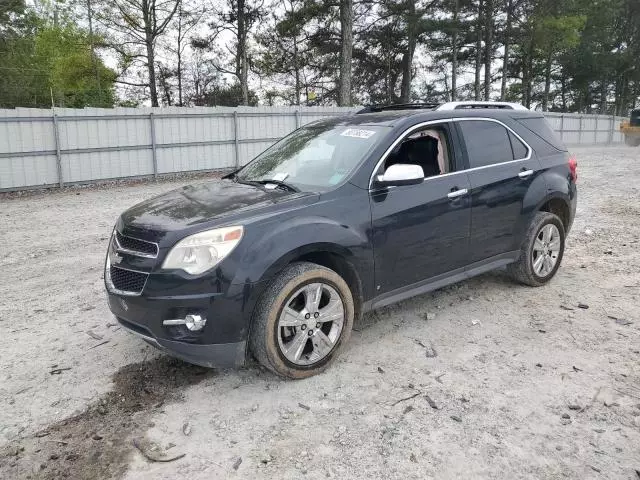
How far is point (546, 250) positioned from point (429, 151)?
182 cm

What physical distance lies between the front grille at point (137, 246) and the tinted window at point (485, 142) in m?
2.78

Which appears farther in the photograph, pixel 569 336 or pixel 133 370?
pixel 569 336

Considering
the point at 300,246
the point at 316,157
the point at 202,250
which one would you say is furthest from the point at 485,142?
the point at 202,250

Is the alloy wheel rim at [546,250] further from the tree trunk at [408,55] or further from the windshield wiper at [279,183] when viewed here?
the tree trunk at [408,55]

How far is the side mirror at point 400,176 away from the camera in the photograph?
3840mm

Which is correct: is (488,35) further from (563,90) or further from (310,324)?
(310,324)

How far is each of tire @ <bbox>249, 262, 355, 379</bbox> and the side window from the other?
1290mm

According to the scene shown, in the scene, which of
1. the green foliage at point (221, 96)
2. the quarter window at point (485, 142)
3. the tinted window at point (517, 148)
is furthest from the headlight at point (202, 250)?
the green foliage at point (221, 96)

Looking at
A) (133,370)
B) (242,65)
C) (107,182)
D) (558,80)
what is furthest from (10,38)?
(558,80)

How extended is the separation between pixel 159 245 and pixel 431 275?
2185mm

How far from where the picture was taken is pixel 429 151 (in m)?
4.46

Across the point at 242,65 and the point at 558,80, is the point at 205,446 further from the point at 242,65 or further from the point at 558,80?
the point at 558,80

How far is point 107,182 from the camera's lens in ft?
48.4

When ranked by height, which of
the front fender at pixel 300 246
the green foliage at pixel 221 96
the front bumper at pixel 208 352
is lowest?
the front bumper at pixel 208 352
